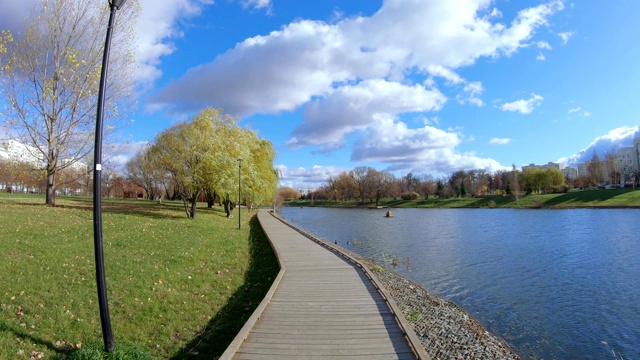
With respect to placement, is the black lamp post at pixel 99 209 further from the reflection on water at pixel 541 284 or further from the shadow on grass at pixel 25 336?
the reflection on water at pixel 541 284

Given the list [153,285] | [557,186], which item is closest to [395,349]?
[153,285]

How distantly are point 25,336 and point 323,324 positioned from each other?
4559mm

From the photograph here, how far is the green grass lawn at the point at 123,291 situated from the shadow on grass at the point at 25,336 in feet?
0.04

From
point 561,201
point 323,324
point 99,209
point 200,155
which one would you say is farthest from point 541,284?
point 561,201

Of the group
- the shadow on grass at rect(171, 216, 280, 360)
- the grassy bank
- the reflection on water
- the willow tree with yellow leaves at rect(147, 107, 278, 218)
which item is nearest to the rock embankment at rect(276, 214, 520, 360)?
the reflection on water

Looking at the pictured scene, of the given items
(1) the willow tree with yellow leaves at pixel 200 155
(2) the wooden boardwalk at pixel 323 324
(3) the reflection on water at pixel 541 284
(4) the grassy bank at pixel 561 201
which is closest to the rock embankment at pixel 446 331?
(3) the reflection on water at pixel 541 284

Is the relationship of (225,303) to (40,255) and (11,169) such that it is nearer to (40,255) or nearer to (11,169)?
(40,255)

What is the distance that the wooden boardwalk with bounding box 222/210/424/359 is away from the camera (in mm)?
5496

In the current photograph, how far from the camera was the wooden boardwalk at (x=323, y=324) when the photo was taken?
5.50 meters

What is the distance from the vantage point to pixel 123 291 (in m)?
8.18

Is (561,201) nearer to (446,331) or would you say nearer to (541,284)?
(541,284)

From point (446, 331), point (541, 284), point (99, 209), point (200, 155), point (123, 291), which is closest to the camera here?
point (99, 209)

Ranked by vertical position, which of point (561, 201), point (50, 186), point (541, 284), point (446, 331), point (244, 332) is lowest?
point (541, 284)

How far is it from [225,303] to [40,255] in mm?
4723
